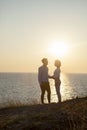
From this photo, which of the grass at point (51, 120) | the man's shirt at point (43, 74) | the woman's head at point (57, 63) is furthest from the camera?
the woman's head at point (57, 63)

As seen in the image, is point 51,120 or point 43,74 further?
point 43,74

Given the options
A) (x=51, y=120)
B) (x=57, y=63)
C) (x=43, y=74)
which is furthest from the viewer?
(x=57, y=63)

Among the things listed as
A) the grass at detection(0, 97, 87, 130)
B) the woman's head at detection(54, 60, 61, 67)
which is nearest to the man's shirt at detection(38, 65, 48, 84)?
the woman's head at detection(54, 60, 61, 67)

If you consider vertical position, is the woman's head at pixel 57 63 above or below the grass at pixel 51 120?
above

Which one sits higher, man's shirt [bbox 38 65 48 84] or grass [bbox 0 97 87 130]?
man's shirt [bbox 38 65 48 84]

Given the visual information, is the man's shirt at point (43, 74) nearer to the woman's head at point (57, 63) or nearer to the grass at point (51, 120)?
the woman's head at point (57, 63)

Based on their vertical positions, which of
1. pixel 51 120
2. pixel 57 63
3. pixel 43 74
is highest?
pixel 57 63

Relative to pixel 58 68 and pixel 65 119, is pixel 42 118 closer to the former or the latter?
pixel 65 119

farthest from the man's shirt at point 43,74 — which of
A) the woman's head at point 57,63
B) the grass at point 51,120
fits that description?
the grass at point 51,120

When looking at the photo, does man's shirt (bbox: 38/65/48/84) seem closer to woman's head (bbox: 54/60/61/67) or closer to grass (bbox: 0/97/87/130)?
woman's head (bbox: 54/60/61/67)

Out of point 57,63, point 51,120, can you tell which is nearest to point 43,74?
point 57,63

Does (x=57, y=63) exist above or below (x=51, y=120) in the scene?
above

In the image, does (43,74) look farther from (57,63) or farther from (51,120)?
(51,120)

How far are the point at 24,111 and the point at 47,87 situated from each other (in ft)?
11.5
